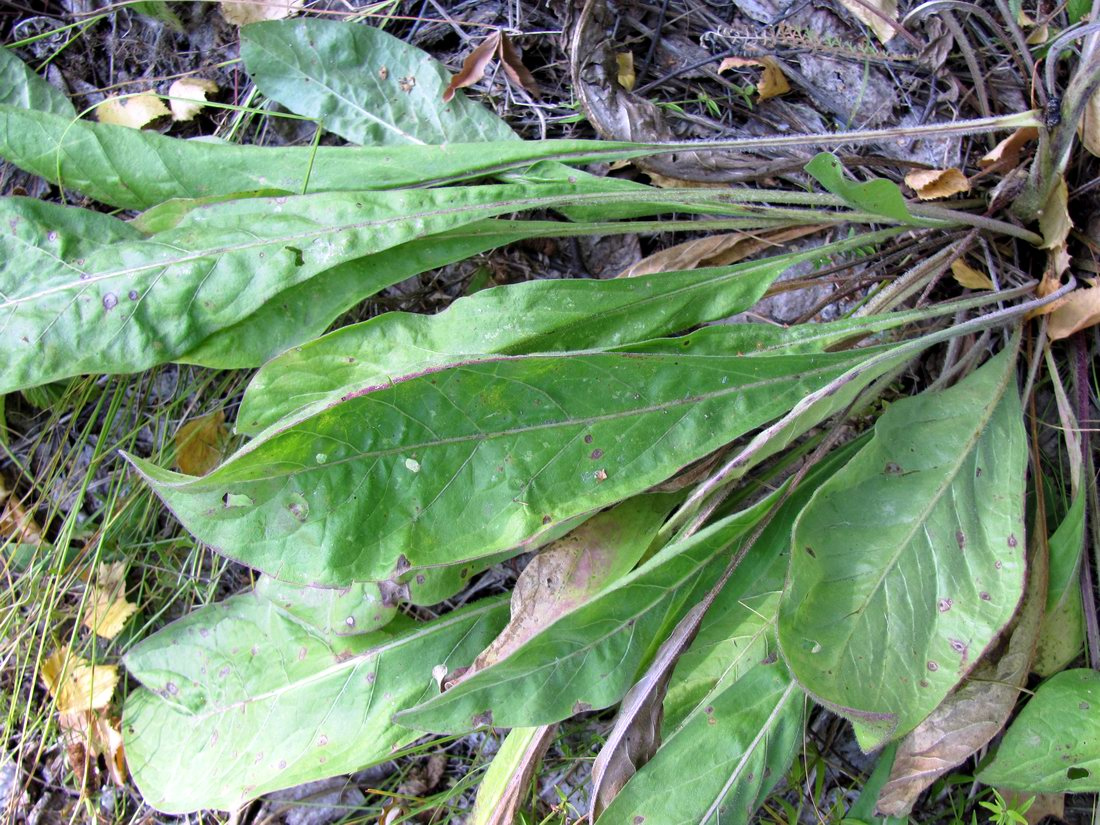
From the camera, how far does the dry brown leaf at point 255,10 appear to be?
149 centimetres

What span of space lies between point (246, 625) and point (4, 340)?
0.58 m

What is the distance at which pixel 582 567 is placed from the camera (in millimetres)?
1149

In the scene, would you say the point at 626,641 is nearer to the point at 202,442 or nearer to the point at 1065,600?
the point at 1065,600

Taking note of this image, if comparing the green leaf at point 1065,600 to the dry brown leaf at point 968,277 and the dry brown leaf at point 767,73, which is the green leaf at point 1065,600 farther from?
the dry brown leaf at point 767,73

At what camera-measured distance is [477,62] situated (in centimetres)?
142

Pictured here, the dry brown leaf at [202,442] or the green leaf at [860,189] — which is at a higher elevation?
the green leaf at [860,189]

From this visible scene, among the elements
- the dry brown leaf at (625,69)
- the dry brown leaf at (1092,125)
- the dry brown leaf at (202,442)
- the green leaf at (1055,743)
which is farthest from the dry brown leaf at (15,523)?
the dry brown leaf at (1092,125)

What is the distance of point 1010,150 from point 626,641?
95 centimetres

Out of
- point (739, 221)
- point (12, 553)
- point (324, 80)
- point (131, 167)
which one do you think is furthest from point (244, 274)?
point (12, 553)

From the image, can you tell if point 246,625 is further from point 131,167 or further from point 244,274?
point 131,167

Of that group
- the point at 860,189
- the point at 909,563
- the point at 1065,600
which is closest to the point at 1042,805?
the point at 1065,600

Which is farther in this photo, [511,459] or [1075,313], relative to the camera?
[1075,313]

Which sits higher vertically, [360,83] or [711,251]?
[360,83]

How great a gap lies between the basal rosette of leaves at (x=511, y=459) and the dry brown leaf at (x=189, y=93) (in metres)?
0.22
